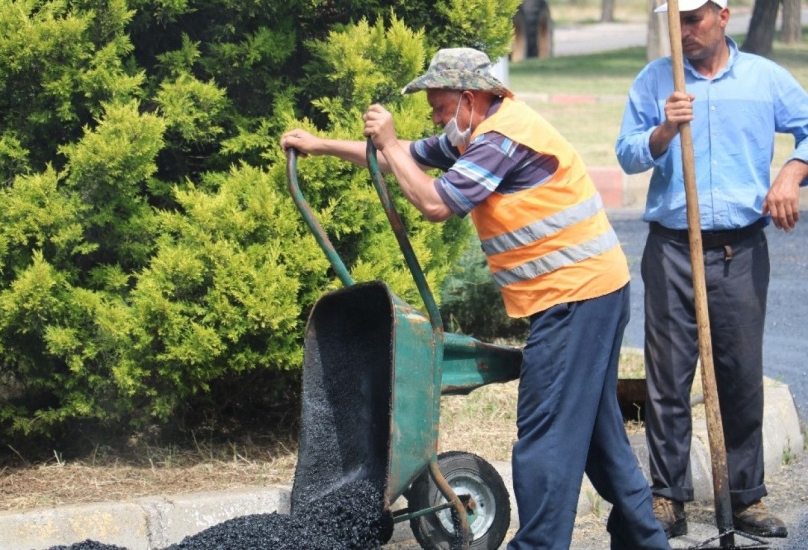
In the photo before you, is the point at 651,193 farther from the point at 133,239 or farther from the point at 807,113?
the point at 133,239

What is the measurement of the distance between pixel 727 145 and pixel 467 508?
1.62 m

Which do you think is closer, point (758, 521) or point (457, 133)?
point (457, 133)

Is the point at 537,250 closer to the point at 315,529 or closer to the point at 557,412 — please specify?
the point at 557,412

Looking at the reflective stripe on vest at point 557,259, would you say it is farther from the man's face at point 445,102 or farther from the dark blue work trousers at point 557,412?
A: the man's face at point 445,102

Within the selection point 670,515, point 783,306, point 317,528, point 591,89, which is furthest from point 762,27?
point 317,528

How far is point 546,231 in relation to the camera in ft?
12.9

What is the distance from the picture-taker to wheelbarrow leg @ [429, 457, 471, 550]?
396cm

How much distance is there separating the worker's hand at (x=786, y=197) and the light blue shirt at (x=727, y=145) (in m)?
0.05

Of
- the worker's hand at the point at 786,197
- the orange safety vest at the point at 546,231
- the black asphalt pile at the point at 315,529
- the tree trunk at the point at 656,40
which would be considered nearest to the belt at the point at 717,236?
the worker's hand at the point at 786,197

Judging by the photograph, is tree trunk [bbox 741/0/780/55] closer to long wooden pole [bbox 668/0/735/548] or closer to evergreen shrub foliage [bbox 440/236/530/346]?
evergreen shrub foliage [bbox 440/236/530/346]

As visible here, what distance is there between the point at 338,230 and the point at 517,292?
1186 millimetres

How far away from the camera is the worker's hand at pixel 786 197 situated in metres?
4.57

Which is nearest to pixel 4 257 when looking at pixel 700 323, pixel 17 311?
pixel 17 311

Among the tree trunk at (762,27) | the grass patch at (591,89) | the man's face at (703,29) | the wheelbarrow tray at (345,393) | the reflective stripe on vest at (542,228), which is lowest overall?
the grass patch at (591,89)
